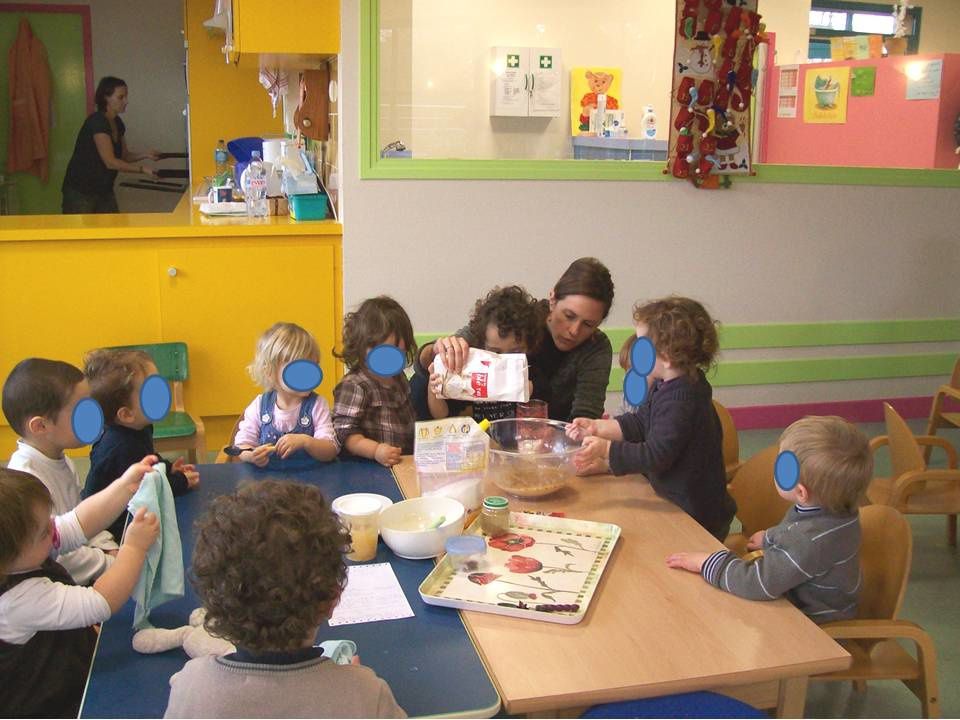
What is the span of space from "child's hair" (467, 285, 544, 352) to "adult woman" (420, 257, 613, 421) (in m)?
0.13

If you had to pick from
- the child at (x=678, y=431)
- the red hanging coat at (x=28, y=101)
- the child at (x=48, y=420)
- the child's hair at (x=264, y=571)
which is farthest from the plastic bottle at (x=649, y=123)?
the red hanging coat at (x=28, y=101)

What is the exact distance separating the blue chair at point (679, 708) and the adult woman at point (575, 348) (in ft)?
3.75

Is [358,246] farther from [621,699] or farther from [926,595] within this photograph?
[621,699]

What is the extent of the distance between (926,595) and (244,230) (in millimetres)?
2769

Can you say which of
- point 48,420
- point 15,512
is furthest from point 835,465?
point 48,420

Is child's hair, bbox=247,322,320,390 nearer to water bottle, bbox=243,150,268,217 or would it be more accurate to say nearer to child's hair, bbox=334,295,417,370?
child's hair, bbox=334,295,417,370

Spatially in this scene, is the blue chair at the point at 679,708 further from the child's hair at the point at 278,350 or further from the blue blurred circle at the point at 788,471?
the child's hair at the point at 278,350

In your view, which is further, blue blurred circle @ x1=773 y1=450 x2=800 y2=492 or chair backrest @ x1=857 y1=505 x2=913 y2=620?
chair backrest @ x1=857 y1=505 x2=913 y2=620

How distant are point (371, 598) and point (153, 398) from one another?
48 centimetres

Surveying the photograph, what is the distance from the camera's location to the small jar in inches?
69.8

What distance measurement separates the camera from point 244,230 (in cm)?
376

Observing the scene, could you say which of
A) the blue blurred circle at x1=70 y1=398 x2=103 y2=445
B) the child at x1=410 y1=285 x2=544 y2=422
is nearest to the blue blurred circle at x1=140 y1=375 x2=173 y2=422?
the blue blurred circle at x1=70 y1=398 x2=103 y2=445

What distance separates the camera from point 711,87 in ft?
13.7

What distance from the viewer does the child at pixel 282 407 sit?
2.29 metres
